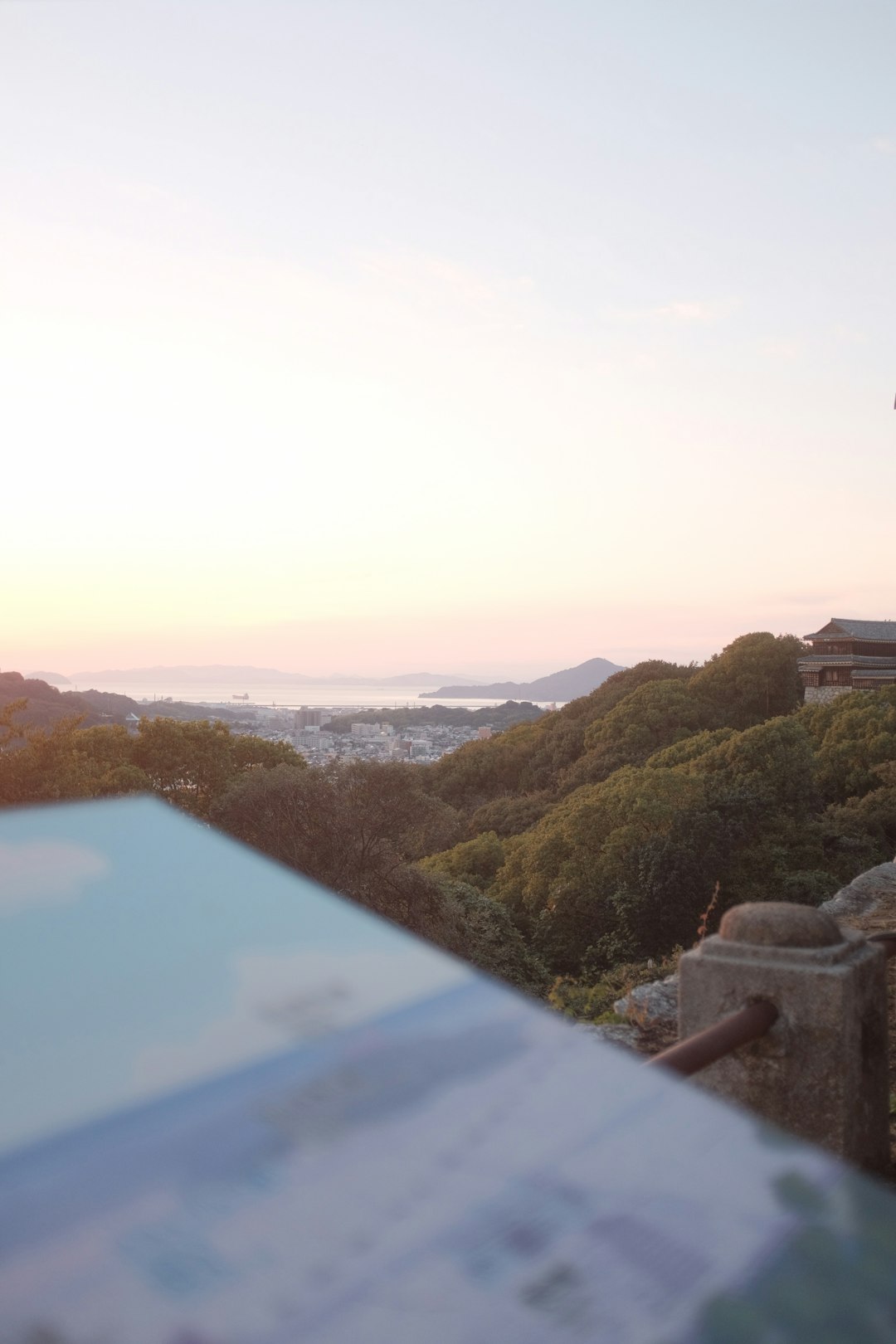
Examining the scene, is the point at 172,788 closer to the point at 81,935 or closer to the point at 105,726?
the point at 105,726

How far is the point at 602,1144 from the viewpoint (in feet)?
5.78

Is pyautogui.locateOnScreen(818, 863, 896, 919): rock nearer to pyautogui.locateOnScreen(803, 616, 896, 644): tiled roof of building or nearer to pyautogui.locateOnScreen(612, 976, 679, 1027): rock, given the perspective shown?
pyautogui.locateOnScreen(612, 976, 679, 1027): rock

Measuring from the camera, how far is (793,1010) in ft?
5.81

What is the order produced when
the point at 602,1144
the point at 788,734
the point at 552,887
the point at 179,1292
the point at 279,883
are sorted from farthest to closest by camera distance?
the point at 788,734
the point at 552,887
the point at 279,883
the point at 602,1144
the point at 179,1292

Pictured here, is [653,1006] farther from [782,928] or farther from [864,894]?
[864,894]

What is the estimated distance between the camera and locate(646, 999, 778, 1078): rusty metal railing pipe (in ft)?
4.84

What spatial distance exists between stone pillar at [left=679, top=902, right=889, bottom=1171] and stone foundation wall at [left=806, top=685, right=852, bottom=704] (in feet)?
129

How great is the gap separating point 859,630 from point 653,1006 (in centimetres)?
3960

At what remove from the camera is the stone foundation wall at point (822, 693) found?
3922 cm

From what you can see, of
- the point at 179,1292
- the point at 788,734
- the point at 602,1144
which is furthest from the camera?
the point at 788,734

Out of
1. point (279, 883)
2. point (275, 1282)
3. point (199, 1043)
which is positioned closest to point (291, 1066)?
point (199, 1043)

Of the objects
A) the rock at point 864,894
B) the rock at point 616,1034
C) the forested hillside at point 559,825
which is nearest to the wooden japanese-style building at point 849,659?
the forested hillside at point 559,825

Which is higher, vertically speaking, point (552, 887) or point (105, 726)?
point (105, 726)

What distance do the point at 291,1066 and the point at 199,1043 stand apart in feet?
0.69
